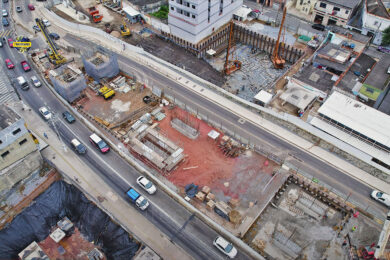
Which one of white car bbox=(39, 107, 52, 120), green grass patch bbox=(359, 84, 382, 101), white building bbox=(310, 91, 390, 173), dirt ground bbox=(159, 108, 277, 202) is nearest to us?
dirt ground bbox=(159, 108, 277, 202)

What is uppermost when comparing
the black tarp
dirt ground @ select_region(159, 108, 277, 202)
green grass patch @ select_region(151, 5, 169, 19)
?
green grass patch @ select_region(151, 5, 169, 19)

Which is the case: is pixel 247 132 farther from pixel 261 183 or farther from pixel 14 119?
pixel 14 119

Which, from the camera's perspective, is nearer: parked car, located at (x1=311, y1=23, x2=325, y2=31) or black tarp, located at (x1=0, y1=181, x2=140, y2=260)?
black tarp, located at (x1=0, y1=181, x2=140, y2=260)

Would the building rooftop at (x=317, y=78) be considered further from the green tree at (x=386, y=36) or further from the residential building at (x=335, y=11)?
the residential building at (x=335, y=11)

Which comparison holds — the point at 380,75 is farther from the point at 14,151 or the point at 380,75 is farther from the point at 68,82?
the point at 14,151

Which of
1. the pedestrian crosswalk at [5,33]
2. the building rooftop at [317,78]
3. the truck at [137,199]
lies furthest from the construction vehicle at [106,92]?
the building rooftop at [317,78]

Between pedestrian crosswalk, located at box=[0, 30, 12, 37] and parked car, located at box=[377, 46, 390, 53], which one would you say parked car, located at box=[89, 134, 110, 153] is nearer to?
pedestrian crosswalk, located at box=[0, 30, 12, 37]

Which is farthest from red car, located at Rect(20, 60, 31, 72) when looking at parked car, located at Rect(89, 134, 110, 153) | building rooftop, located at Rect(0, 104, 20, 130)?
parked car, located at Rect(89, 134, 110, 153)

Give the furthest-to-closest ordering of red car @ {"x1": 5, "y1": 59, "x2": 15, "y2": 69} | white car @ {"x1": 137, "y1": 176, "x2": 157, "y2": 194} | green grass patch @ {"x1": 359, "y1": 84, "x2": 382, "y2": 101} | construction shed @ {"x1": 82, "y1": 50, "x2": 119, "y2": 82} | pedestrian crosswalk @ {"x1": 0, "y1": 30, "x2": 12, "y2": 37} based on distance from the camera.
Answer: pedestrian crosswalk @ {"x1": 0, "y1": 30, "x2": 12, "y2": 37}
red car @ {"x1": 5, "y1": 59, "x2": 15, "y2": 69}
construction shed @ {"x1": 82, "y1": 50, "x2": 119, "y2": 82}
green grass patch @ {"x1": 359, "y1": 84, "x2": 382, "y2": 101}
white car @ {"x1": 137, "y1": 176, "x2": 157, "y2": 194}
